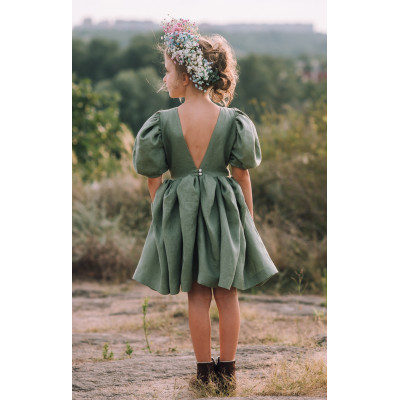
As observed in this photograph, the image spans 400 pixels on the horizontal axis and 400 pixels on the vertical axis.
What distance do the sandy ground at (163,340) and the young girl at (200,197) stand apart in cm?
36

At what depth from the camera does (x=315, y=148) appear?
7543 mm

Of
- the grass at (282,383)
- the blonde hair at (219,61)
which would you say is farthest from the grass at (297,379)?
the blonde hair at (219,61)

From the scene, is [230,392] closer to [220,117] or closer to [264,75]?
[220,117]

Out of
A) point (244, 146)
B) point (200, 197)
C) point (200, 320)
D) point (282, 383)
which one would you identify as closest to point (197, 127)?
point (244, 146)

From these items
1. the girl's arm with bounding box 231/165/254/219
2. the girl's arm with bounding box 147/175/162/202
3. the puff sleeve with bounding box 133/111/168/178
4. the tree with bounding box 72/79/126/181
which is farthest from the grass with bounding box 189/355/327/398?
the tree with bounding box 72/79/126/181

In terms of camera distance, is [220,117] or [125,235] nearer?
[220,117]

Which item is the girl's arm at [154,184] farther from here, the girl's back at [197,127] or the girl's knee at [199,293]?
the girl's knee at [199,293]

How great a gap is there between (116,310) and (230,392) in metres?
2.69

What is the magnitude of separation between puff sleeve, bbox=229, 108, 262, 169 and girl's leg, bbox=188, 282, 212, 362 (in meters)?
0.70

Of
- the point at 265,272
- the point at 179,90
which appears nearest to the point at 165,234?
the point at 265,272

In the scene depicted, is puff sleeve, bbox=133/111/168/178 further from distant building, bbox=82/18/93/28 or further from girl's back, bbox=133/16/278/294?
distant building, bbox=82/18/93/28

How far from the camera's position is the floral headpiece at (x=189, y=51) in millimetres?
3176

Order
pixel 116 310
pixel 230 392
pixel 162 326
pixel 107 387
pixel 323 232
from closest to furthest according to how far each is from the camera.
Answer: pixel 230 392 < pixel 107 387 < pixel 162 326 < pixel 116 310 < pixel 323 232

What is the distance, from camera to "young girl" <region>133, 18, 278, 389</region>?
3.14 m
